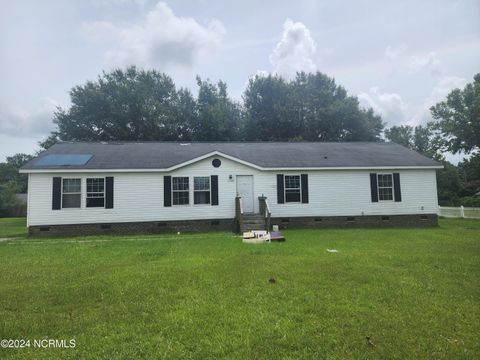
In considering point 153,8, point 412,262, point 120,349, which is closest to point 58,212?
point 153,8

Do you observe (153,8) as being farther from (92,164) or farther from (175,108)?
(175,108)

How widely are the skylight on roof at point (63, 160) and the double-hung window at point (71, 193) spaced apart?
89cm

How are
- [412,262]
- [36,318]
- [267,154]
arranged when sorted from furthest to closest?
[267,154], [412,262], [36,318]

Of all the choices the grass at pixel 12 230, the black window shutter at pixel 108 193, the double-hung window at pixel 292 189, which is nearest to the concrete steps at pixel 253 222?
the double-hung window at pixel 292 189

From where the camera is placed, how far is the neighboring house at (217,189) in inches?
582

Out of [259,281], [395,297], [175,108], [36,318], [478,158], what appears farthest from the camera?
[175,108]

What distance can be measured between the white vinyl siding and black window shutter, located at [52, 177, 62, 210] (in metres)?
0.19

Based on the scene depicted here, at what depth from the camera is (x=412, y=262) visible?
7707 millimetres

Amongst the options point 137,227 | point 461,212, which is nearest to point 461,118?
point 461,212

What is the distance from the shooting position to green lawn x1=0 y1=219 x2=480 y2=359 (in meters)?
3.57

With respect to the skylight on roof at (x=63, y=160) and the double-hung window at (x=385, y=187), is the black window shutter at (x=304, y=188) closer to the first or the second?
the double-hung window at (x=385, y=187)

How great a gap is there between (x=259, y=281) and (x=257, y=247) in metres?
4.14

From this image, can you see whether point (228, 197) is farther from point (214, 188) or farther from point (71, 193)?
point (71, 193)

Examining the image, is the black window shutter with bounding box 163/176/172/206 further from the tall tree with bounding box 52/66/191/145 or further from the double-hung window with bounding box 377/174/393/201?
the tall tree with bounding box 52/66/191/145
